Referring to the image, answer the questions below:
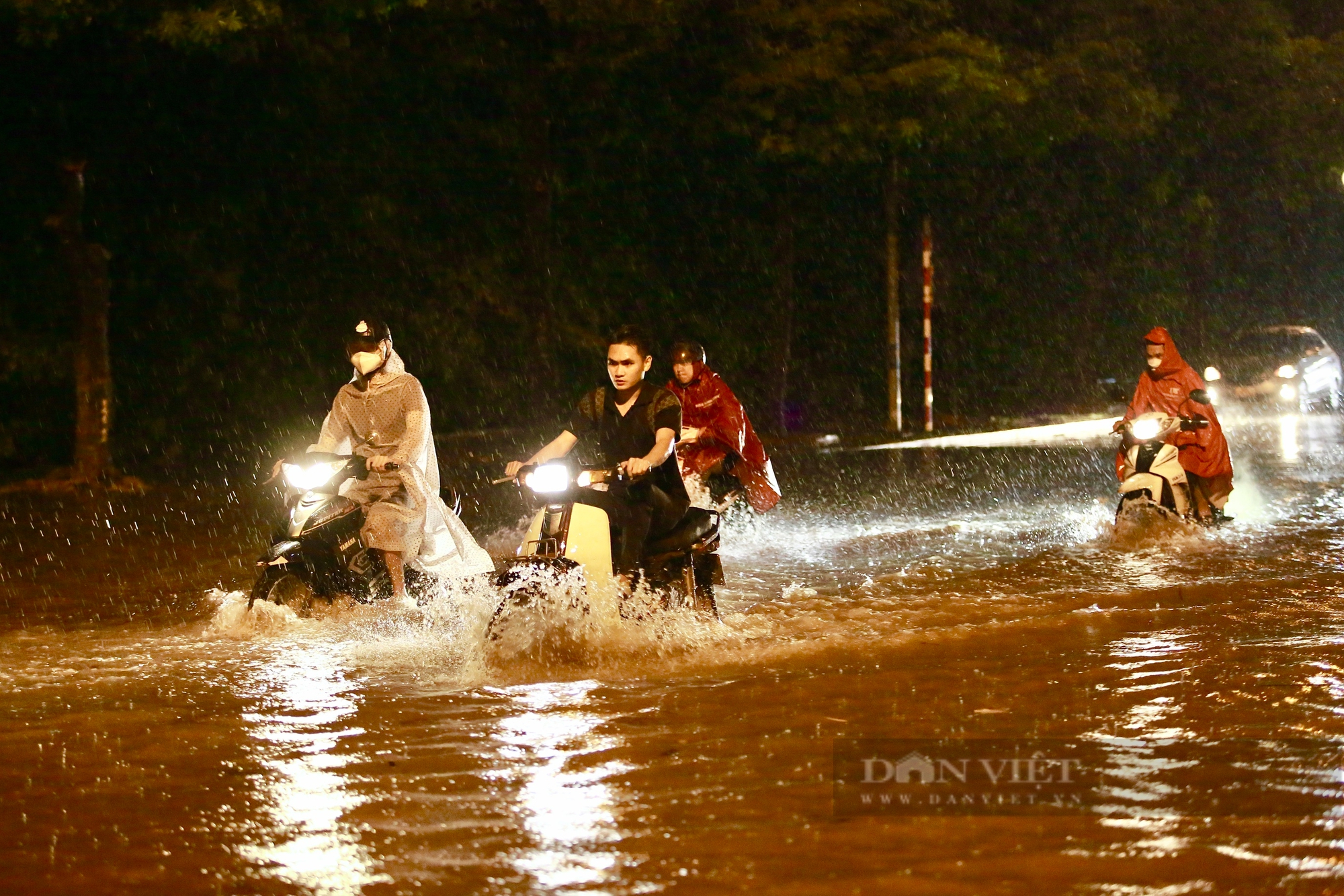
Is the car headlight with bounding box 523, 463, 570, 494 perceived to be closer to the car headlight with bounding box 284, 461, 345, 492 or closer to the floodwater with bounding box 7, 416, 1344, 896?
the floodwater with bounding box 7, 416, 1344, 896

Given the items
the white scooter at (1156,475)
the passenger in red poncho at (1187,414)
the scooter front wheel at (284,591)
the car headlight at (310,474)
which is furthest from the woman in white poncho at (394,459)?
the passenger in red poncho at (1187,414)

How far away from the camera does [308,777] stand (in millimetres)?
5180

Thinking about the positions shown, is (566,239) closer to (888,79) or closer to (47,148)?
(888,79)

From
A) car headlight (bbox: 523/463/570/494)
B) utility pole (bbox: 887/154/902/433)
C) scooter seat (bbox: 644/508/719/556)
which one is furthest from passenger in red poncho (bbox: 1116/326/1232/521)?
utility pole (bbox: 887/154/902/433)

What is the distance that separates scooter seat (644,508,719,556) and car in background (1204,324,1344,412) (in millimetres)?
17966

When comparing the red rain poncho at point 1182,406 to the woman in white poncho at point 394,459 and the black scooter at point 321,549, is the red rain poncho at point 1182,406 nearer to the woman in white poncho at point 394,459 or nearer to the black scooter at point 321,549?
the woman in white poncho at point 394,459

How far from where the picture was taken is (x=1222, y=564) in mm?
9508

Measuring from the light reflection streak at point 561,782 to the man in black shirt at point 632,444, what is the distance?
852mm

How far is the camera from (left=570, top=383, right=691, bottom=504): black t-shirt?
23.2ft

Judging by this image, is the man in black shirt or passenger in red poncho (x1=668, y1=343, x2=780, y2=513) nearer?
the man in black shirt

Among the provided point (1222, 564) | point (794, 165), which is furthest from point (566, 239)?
point (1222, 564)

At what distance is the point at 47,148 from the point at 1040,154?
16364 millimetres

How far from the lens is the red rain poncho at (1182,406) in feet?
35.5

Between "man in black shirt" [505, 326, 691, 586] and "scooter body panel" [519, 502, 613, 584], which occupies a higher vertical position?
"man in black shirt" [505, 326, 691, 586]
